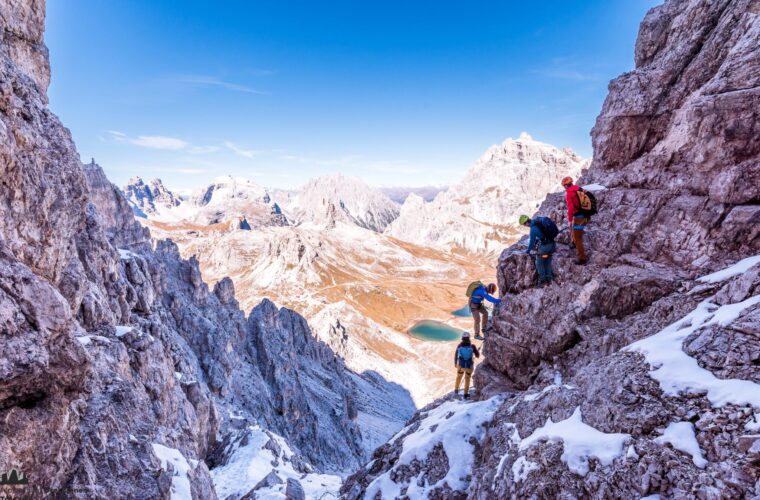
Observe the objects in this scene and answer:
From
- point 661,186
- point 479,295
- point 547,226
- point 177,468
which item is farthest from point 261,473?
point 661,186

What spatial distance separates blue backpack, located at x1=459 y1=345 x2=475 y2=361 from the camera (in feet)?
67.2

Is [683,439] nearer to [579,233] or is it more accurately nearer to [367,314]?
[579,233]

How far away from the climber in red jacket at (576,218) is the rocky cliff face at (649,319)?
0.88m

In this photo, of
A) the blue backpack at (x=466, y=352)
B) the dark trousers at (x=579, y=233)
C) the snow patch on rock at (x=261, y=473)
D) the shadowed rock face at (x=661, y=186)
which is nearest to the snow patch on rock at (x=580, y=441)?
the shadowed rock face at (x=661, y=186)

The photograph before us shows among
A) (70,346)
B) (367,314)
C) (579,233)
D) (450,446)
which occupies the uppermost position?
(579,233)

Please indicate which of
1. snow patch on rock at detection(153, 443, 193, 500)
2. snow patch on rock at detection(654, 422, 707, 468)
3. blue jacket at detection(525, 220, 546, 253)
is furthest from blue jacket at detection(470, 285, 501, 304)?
snow patch on rock at detection(153, 443, 193, 500)

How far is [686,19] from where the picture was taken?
735 inches

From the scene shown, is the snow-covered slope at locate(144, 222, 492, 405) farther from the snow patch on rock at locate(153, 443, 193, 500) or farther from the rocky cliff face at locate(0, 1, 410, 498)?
the snow patch on rock at locate(153, 443, 193, 500)

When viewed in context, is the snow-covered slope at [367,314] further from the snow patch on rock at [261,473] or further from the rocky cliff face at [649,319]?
the rocky cliff face at [649,319]

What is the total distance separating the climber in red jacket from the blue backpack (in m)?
7.46

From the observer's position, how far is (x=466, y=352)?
20547mm

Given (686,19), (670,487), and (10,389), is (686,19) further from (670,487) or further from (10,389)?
(10,389)

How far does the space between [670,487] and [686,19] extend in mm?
22420

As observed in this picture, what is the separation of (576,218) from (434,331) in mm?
138176
